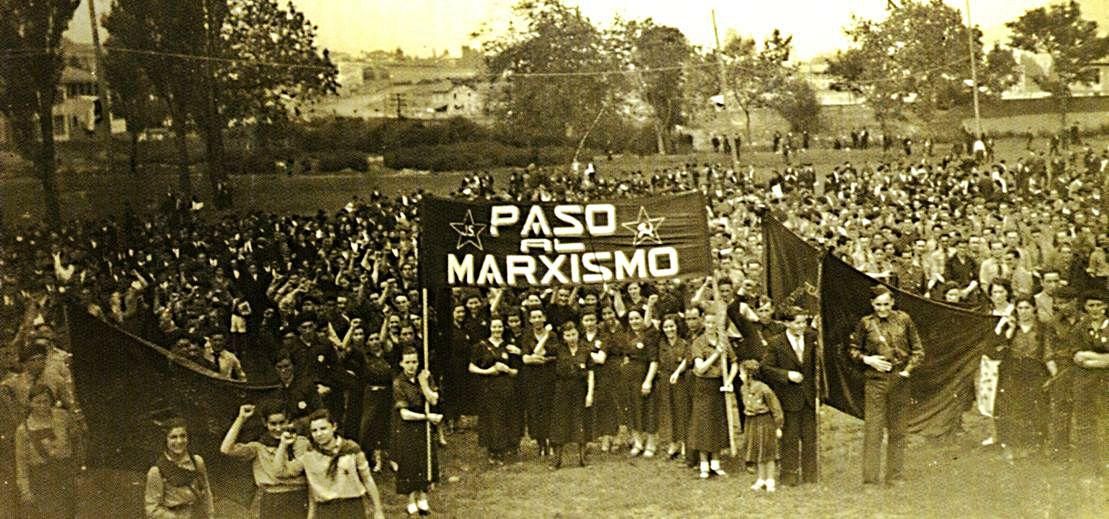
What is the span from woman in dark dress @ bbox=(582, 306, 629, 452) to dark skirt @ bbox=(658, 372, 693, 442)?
13.2 inches

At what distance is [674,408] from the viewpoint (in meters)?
8.50

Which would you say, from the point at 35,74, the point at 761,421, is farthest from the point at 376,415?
the point at 35,74

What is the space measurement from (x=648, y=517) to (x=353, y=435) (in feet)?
8.04

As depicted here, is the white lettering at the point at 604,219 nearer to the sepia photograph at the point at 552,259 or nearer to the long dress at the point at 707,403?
the sepia photograph at the point at 552,259

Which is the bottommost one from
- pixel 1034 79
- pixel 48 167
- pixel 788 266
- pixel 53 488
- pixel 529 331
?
pixel 53 488

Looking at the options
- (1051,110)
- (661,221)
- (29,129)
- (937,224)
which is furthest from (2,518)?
(1051,110)

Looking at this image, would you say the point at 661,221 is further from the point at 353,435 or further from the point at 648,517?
the point at 353,435

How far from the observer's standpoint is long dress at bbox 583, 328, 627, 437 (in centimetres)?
844

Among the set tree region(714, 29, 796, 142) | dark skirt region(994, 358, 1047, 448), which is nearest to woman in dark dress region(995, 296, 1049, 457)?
dark skirt region(994, 358, 1047, 448)

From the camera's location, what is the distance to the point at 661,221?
8.46 metres

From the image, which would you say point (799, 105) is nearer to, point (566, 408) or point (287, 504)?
point (566, 408)

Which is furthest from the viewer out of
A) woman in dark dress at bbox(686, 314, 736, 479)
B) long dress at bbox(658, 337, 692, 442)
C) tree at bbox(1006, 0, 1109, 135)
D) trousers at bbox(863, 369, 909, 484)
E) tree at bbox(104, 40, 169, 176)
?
tree at bbox(1006, 0, 1109, 135)

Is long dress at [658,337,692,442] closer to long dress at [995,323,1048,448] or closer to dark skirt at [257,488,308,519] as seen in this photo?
long dress at [995,323,1048,448]

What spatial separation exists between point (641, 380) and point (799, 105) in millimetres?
3697
